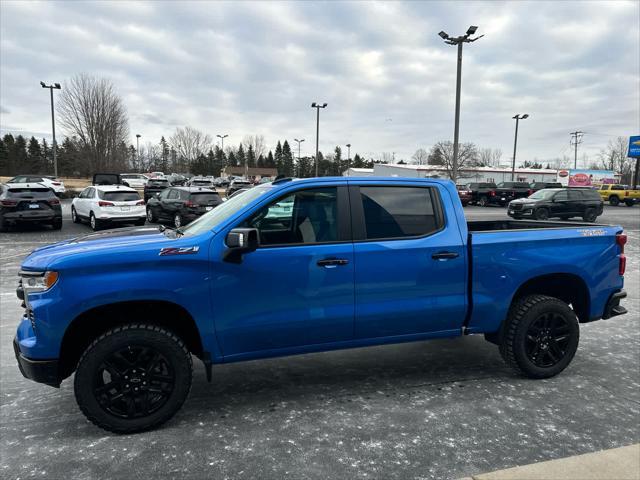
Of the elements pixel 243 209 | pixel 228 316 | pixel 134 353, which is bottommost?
pixel 134 353

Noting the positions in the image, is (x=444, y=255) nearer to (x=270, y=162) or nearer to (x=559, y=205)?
(x=559, y=205)

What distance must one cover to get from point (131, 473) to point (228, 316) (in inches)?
44.8

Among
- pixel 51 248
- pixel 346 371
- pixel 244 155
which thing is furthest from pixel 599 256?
pixel 244 155

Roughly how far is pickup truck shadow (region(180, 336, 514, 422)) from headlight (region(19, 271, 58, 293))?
1.40m

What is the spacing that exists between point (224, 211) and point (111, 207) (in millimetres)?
13259

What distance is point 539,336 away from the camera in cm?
419

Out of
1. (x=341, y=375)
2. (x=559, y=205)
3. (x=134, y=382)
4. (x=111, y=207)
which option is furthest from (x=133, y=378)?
(x=559, y=205)

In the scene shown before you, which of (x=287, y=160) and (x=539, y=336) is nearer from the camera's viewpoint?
(x=539, y=336)

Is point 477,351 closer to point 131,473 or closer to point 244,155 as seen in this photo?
point 131,473

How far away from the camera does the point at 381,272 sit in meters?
3.66

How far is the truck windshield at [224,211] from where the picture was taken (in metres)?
3.61

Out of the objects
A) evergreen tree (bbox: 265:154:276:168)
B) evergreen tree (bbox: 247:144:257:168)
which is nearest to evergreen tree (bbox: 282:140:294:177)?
evergreen tree (bbox: 265:154:276:168)

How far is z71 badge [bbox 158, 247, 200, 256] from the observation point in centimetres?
323

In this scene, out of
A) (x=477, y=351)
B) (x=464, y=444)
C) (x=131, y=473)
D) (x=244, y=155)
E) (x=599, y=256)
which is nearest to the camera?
(x=131, y=473)
